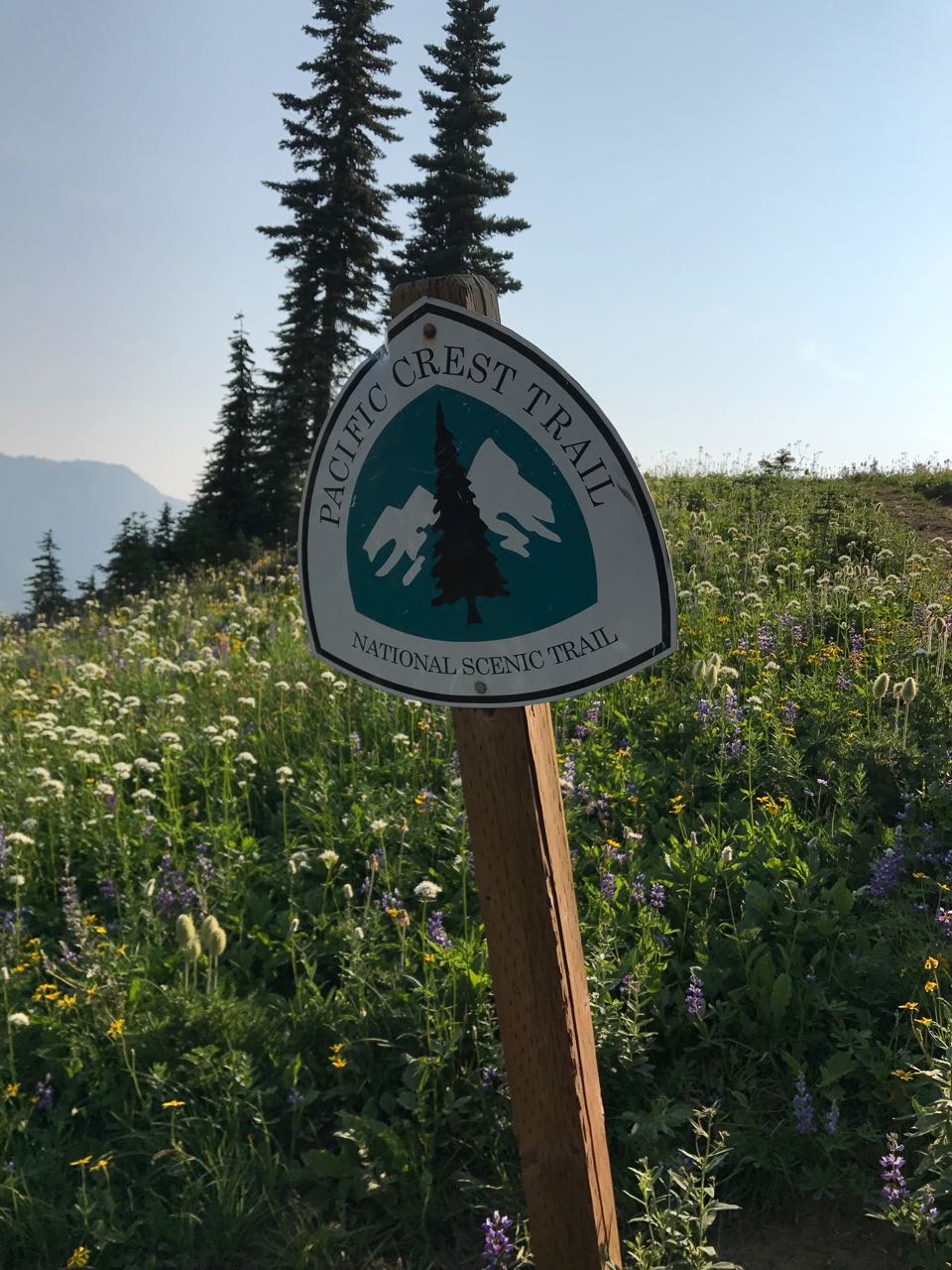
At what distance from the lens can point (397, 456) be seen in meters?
2.08

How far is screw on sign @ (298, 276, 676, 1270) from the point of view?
1902 mm

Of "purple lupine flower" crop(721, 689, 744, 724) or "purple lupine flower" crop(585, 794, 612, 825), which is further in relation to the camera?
"purple lupine flower" crop(721, 689, 744, 724)

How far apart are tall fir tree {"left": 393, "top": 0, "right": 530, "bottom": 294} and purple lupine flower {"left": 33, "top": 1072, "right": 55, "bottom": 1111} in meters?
20.6

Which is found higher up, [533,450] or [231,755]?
[533,450]

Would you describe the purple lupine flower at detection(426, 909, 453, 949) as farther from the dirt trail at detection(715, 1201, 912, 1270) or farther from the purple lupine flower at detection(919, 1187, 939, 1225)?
the purple lupine flower at detection(919, 1187, 939, 1225)

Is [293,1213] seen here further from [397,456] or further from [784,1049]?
[397,456]

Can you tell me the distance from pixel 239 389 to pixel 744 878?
75.2 ft

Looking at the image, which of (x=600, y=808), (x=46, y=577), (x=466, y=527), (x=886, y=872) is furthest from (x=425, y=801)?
(x=46, y=577)

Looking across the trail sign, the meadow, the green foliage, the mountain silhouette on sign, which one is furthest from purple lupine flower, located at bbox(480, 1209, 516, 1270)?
the mountain silhouette on sign

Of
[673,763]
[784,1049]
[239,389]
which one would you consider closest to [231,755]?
[673,763]

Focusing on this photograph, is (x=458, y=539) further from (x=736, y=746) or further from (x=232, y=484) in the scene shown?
(x=232, y=484)

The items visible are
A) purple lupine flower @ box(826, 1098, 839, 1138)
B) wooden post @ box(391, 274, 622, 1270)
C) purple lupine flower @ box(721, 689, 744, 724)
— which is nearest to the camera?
wooden post @ box(391, 274, 622, 1270)

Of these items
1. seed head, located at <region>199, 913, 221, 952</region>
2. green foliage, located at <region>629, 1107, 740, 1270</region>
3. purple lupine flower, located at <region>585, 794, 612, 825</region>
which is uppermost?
purple lupine flower, located at <region>585, 794, 612, 825</region>

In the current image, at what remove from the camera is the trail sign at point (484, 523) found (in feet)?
6.19
